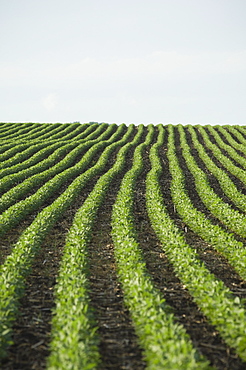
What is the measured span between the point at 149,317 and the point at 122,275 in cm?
279

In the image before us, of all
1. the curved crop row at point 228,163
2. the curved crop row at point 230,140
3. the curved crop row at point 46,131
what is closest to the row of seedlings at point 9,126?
the curved crop row at point 46,131

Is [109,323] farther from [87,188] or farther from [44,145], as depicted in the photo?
[44,145]

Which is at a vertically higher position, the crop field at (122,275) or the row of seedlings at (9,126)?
the row of seedlings at (9,126)

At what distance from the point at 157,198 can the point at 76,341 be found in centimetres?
1301

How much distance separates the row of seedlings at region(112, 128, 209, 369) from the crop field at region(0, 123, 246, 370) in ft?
0.08

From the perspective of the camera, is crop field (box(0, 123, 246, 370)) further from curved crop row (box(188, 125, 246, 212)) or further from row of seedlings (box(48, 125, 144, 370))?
curved crop row (box(188, 125, 246, 212))

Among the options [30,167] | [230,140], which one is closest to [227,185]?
[30,167]

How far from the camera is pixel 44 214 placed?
14875 millimetres

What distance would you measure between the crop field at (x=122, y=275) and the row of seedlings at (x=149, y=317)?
25mm

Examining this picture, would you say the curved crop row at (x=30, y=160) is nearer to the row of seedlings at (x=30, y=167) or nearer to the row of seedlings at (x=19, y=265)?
the row of seedlings at (x=30, y=167)

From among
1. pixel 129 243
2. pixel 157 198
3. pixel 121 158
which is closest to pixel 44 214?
pixel 129 243

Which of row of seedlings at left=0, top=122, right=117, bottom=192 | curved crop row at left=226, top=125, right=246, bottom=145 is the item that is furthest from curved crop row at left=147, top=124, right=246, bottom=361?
curved crop row at left=226, top=125, right=246, bottom=145

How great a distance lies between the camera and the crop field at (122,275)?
6090mm

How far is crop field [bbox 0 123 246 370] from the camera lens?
6.09 m
